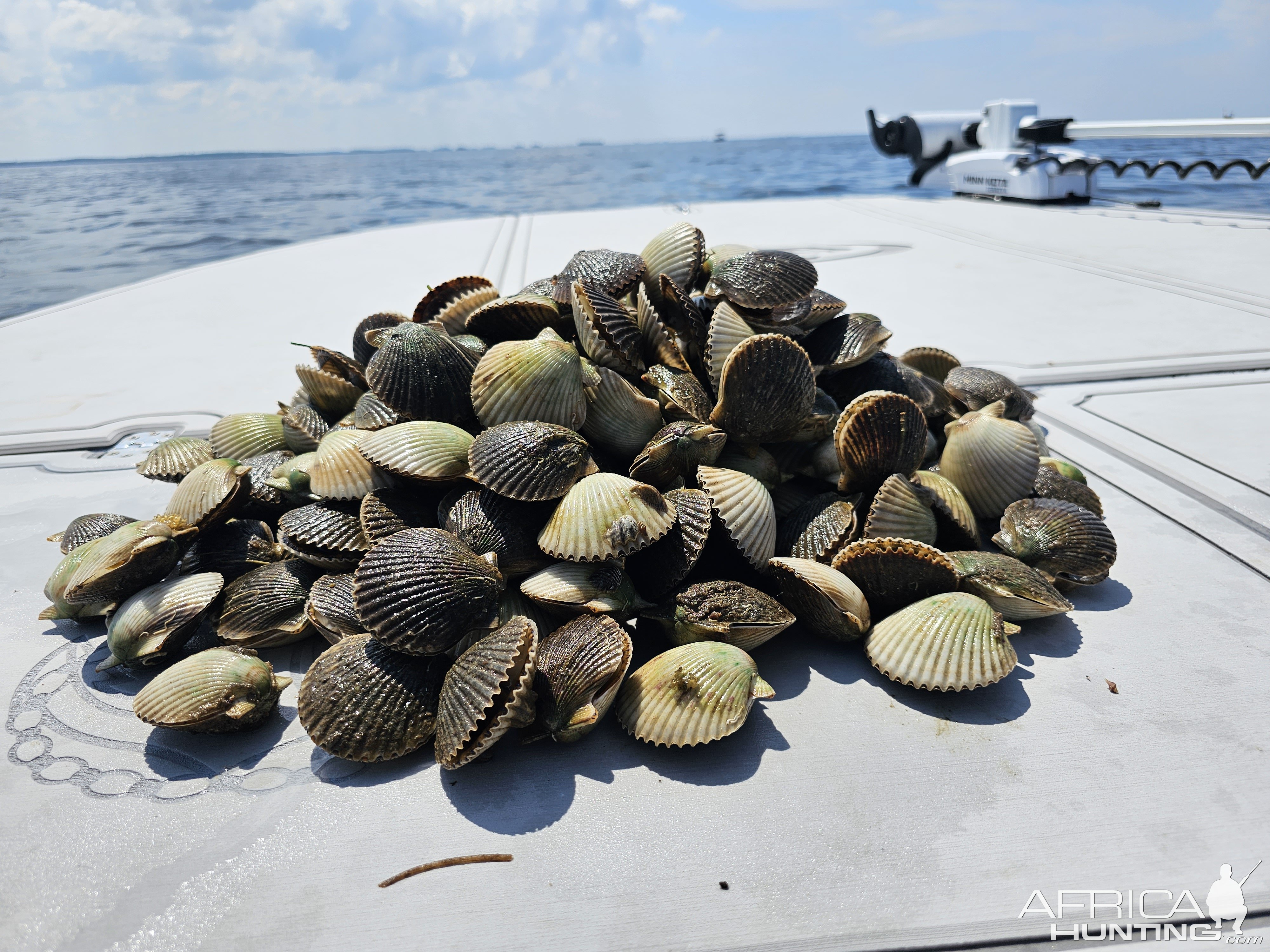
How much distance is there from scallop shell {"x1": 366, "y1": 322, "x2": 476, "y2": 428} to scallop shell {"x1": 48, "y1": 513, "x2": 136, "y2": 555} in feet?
3.38

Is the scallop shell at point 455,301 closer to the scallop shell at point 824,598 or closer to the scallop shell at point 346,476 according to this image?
the scallop shell at point 346,476

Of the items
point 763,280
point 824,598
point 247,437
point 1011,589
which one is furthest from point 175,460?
point 1011,589

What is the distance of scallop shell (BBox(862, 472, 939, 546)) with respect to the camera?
2426mm

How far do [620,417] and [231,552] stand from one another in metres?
1.36

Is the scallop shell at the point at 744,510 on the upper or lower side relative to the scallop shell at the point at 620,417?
lower

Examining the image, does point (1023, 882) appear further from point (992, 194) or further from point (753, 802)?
point (992, 194)

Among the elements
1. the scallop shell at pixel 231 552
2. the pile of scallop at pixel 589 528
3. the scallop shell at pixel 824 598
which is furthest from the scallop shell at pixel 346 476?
the scallop shell at pixel 824 598

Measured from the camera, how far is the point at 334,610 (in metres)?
2.21

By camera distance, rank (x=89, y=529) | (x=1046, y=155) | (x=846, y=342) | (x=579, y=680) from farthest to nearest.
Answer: (x=1046, y=155) < (x=846, y=342) < (x=89, y=529) < (x=579, y=680)

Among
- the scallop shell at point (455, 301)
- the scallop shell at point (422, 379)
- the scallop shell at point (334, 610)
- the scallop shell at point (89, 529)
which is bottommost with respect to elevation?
the scallop shell at point (334, 610)

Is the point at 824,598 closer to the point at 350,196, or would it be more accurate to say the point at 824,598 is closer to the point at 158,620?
the point at 158,620

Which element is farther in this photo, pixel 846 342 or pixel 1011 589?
pixel 846 342

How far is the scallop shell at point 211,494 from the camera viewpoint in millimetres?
2557

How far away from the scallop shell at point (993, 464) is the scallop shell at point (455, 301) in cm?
191
